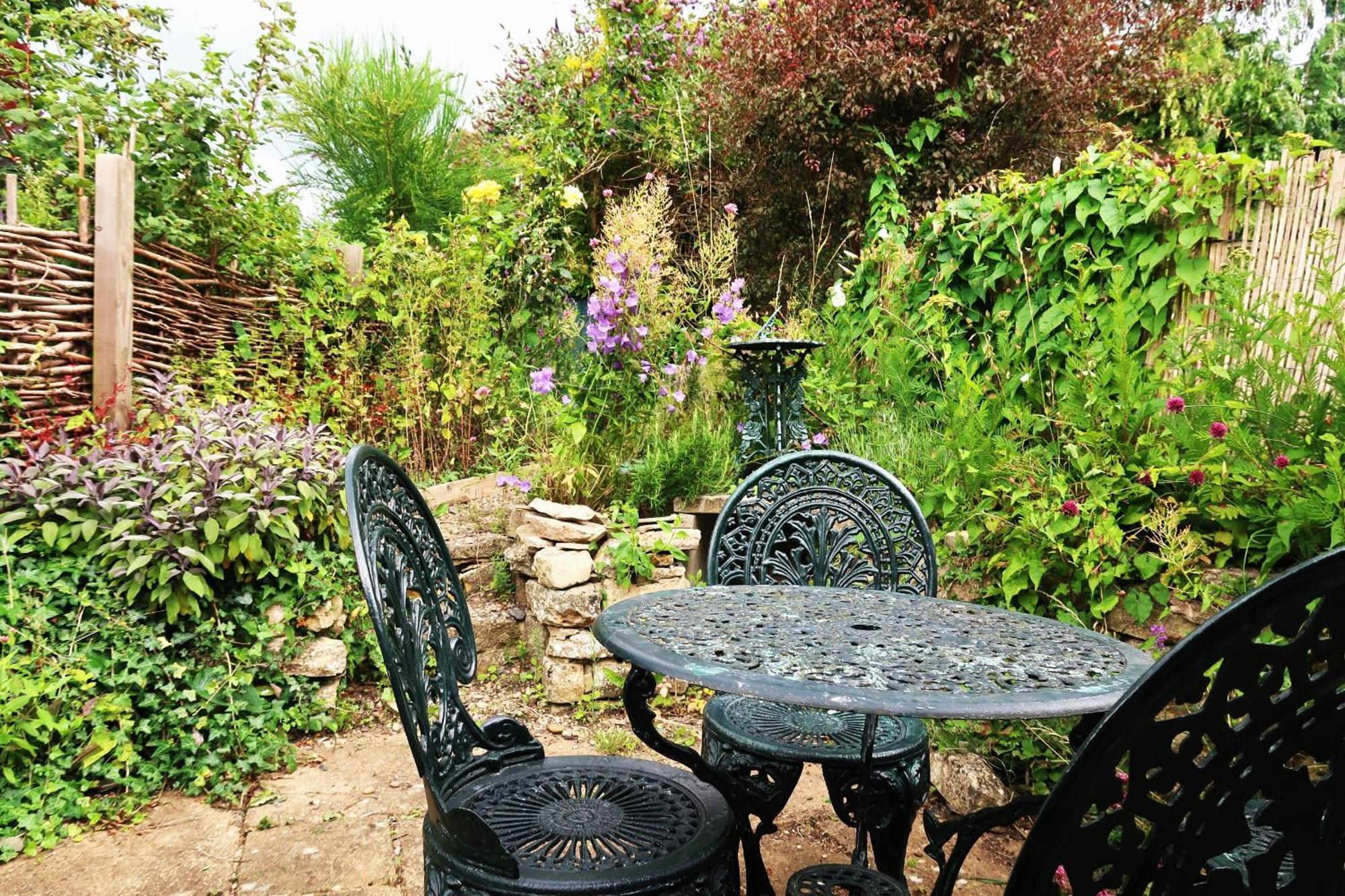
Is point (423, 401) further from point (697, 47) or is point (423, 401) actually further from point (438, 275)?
point (697, 47)

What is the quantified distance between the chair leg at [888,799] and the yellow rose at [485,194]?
4139 millimetres

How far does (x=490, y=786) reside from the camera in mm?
1448

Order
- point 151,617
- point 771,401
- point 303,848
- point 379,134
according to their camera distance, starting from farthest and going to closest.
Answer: point 379,134, point 771,401, point 151,617, point 303,848

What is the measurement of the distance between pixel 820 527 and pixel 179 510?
1955mm

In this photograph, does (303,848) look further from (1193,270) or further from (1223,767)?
(1193,270)

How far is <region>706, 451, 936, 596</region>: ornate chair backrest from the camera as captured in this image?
222 cm

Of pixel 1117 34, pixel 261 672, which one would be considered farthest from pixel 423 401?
pixel 1117 34

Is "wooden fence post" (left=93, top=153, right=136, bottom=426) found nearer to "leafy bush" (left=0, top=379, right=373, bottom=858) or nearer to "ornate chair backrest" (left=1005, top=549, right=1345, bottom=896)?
"leafy bush" (left=0, top=379, right=373, bottom=858)

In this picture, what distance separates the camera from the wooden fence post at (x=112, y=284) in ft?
10.7

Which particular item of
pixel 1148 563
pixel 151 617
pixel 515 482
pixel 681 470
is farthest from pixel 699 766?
pixel 515 482

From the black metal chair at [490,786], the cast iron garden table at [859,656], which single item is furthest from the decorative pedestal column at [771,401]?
the black metal chair at [490,786]

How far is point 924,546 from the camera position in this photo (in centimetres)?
219

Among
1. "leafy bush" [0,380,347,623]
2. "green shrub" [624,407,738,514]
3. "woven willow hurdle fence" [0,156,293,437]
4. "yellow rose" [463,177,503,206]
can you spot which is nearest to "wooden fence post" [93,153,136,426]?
"woven willow hurdle fence" [0,156,293,437]

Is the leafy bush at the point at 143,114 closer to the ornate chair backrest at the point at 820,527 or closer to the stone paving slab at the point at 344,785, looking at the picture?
the stone paving slab at the point at 344,785
